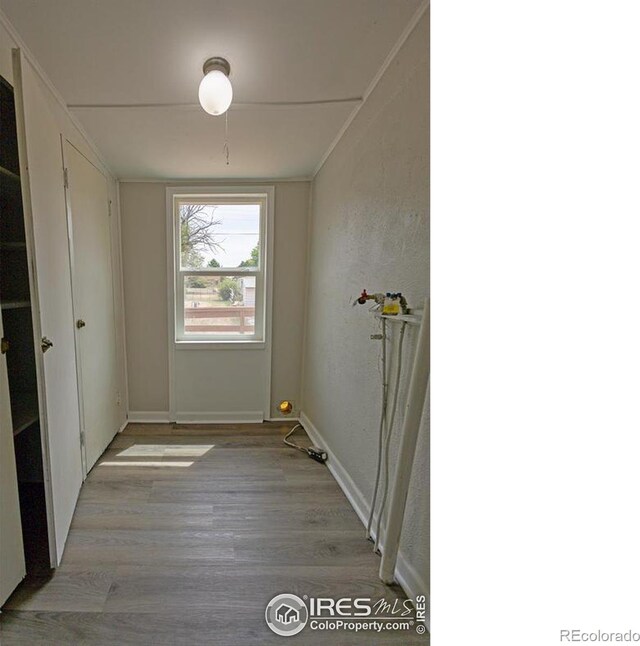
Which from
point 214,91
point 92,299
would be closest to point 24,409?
point 92,299

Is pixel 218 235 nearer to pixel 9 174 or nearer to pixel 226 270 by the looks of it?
pixel 226 270

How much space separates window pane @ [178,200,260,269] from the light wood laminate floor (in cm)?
167

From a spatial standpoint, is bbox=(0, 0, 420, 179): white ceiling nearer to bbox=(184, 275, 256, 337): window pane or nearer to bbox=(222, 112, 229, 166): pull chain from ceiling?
bbox=(222, 112, 229, 166): pull chain from ceiling

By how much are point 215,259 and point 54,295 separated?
1643mm

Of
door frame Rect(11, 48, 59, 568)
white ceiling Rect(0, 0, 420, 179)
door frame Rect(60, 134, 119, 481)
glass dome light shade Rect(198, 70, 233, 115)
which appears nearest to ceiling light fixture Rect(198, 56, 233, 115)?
glass dome light shade Rect(198, 70, 233, 115)

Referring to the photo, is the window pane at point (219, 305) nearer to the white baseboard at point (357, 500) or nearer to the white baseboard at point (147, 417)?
the white baseboard at point (147, 417)

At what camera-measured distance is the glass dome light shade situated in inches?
52.2

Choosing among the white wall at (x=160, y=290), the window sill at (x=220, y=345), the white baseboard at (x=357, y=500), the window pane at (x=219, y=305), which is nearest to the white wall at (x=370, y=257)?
the white baseboard at (x=357, y=500)

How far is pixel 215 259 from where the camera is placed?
3004 mm
